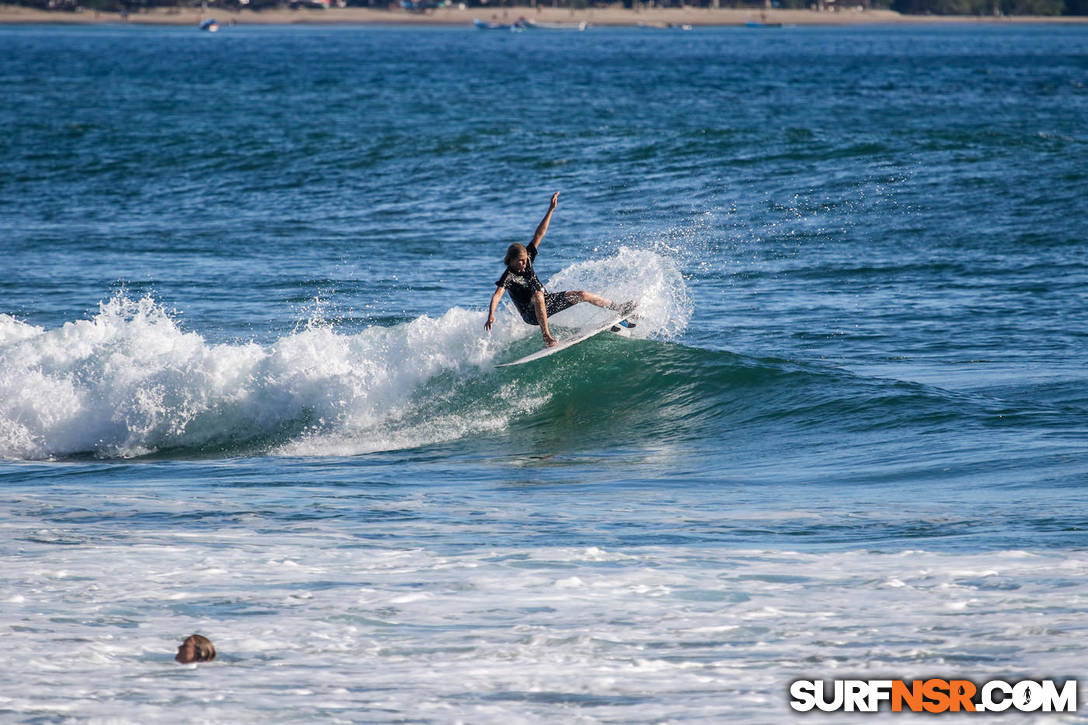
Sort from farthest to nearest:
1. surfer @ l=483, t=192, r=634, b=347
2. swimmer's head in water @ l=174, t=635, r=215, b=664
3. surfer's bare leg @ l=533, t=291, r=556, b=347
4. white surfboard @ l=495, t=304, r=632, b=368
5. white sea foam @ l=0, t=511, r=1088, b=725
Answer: white surfboard @ l=495, t=304, r=632, b=368 < surfer's bare leg @ l=533, t=291, r=556, b=347 < surfer @ l=483, t=192, r=634, b=347 < swimmer's head in water @ l=174, t=635, r=215, b=664 < white sea foam @ l=0, t=511, r=1088, b=725

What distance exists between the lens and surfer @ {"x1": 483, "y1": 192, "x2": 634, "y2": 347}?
1269 centimetres

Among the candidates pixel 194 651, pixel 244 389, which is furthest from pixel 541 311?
pixel 194 651

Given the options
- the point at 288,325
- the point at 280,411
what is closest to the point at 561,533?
the point at 280,411

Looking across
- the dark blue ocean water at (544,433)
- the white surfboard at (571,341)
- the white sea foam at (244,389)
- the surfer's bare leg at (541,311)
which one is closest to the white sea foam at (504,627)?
the dark blue ocean water at (544,433)

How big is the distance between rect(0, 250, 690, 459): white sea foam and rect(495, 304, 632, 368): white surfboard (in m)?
0.37

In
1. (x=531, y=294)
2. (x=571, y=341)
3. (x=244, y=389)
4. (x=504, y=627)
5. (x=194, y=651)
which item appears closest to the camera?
(x=194, y=651)

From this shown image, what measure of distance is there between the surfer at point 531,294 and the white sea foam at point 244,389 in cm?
83

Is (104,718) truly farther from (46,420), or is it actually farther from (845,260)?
(845,260)

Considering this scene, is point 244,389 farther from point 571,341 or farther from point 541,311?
point 571,341

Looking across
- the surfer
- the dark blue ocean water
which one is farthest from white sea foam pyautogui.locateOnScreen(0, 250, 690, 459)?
the surfer

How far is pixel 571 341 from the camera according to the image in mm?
13914

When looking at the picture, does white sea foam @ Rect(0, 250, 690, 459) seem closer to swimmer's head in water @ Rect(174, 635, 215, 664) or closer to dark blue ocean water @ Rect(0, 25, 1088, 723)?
dark blue ocean water @ Rect(0, 25, 1088, 723)

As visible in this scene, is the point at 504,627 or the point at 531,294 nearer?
the point at 504,627

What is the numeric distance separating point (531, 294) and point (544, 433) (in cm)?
149
